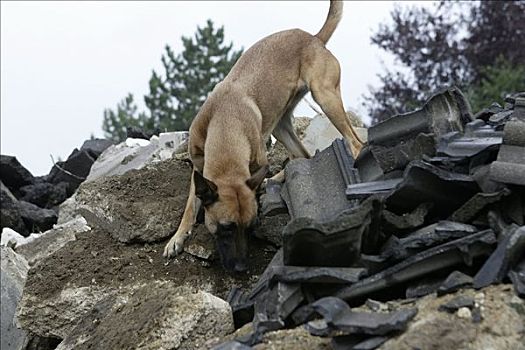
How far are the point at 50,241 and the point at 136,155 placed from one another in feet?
5.88

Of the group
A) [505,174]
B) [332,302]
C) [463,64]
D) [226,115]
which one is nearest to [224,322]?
[332,302]

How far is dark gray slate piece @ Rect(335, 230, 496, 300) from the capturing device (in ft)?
13.8

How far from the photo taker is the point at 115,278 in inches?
Result: 243

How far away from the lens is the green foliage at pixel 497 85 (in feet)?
64.7

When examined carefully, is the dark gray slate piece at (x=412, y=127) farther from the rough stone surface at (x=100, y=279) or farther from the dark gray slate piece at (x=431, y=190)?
the rough stone surface at (x=100, y=279)

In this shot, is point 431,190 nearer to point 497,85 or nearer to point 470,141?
point 470,141

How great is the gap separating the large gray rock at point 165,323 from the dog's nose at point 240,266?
913mm

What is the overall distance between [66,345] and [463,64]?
A: 17.3 m

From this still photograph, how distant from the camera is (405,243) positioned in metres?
4.46

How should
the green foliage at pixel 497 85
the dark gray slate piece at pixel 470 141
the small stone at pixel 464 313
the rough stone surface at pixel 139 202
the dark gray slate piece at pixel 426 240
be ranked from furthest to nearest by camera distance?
the green foliage at pixel 497 85 → the rough stone surface at pixel 139 202 → the dark gray slate piece at pixel 470 141 → the dark gray slate piece at pixel 426 240 → the small stone at pixel 464 313

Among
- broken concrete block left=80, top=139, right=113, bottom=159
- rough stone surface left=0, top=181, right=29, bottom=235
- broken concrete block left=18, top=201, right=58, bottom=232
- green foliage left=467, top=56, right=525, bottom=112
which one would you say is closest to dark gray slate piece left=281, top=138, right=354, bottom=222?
broken concrete block left=18, top=201, right=58, bottom=232

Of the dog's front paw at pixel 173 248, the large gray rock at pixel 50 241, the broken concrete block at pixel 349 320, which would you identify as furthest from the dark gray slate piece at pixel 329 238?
the large gray rock at pixel 50 241

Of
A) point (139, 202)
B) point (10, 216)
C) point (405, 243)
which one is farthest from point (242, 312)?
point (10, 216)

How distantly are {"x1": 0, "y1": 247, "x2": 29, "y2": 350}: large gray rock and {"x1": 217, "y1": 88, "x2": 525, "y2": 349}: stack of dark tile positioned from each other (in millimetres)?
3028
